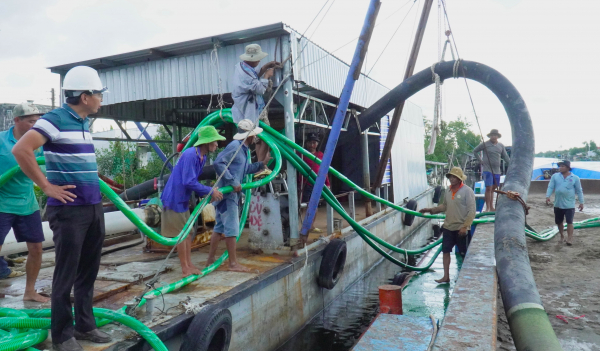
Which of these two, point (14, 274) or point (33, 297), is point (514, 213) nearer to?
point (33, 297)

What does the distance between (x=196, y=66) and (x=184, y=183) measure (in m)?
2.76

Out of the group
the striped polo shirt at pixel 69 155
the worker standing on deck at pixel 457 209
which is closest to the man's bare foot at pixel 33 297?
the striped polo shirt at pixel 69 155

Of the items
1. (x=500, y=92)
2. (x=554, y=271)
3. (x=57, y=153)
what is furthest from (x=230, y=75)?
(x=554, y=271)

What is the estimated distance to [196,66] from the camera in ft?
21.1

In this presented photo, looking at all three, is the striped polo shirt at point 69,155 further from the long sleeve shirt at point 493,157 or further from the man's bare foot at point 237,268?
the long sleeve shirt at point 493,157

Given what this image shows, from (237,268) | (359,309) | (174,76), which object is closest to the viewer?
(237,268)

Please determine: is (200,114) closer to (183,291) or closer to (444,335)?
(183,291)

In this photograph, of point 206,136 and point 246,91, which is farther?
point 246,91

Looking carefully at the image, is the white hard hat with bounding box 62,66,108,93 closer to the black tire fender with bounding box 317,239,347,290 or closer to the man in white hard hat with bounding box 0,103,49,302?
the man in white hard hat with bounding box 0,103,49,302

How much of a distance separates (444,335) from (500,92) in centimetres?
466

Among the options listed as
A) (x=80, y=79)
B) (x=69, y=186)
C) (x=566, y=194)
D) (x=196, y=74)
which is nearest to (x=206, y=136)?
(x=80, y=79)

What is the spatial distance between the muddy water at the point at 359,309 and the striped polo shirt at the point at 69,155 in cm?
340

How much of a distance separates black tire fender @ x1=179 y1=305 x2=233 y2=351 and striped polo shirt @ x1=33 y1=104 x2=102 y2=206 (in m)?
1.44

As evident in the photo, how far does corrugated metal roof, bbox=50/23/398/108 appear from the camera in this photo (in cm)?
591
